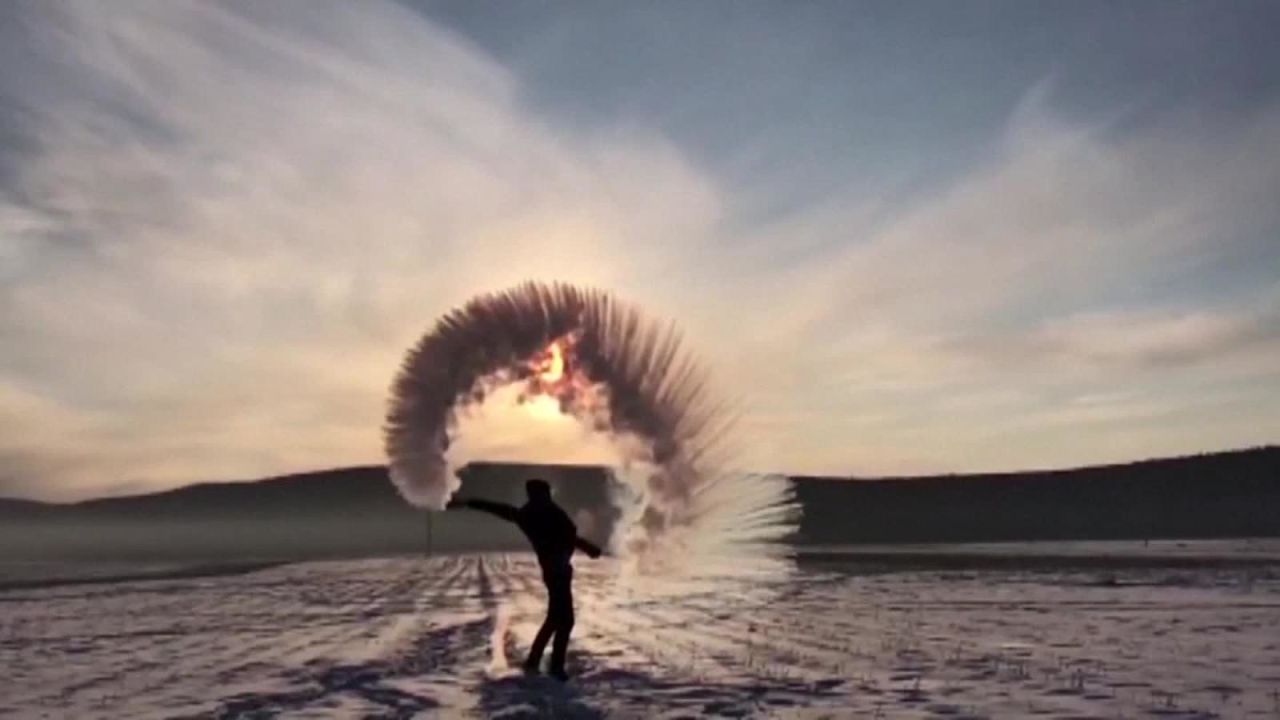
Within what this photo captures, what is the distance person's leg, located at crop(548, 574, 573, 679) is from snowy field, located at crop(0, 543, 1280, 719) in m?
0.45

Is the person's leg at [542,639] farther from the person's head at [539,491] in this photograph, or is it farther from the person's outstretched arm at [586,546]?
the person's head at [539,491]

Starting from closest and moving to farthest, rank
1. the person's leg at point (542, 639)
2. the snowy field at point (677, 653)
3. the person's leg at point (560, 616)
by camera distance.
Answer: the snowy field at point (677, 653)
the person's leg at point (560, 616)
the person's leg at point (542, 639)

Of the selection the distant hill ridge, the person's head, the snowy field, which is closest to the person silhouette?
the person's head

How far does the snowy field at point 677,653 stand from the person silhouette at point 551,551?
57cm

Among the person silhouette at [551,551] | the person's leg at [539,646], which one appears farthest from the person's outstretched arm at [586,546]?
the person's leg at [539,646]

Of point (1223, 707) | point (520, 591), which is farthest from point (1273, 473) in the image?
point (1223, 707)

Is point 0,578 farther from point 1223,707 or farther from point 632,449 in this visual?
point 1223,707

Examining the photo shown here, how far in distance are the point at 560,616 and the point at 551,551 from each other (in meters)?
0.83

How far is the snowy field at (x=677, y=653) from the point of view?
13766 mm

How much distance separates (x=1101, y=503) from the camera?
120 metres

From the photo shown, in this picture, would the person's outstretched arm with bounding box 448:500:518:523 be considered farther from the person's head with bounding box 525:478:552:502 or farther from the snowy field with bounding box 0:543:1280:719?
the snowy field with bounding box 0:543:1280:719

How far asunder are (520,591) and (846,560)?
2055 centimetres

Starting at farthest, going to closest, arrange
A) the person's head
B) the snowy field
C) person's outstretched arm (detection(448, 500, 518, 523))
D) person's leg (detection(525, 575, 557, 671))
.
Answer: person's outstretched arm (detection(448, 500, 518, 523))
the person's head
person's leg (detection(525, 575, 557, 671))
the snowy field

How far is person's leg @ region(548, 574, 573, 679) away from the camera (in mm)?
15852
